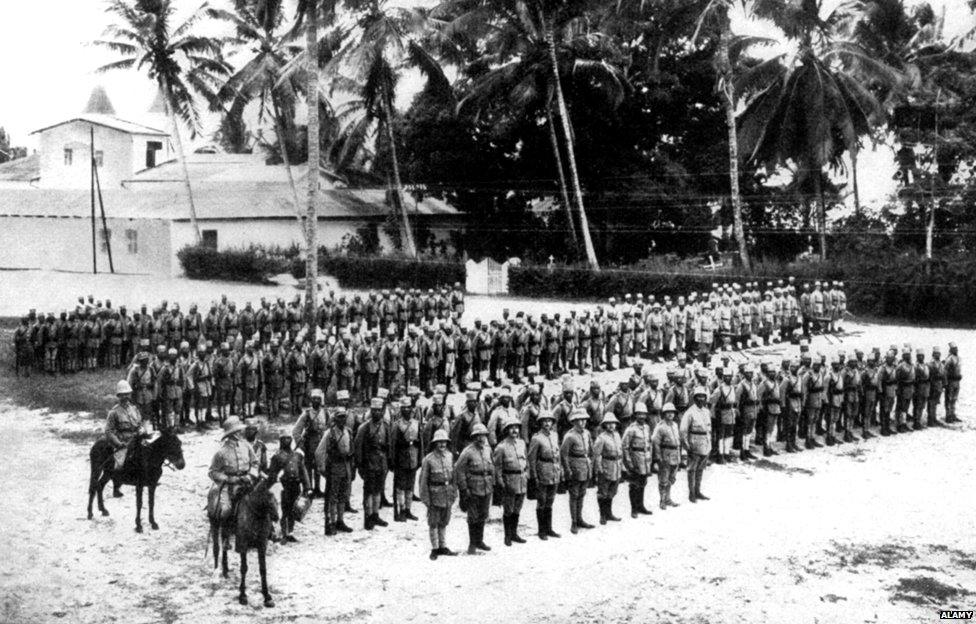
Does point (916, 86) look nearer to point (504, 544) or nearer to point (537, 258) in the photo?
point (537, 258)

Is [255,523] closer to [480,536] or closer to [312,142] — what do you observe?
[480,536]

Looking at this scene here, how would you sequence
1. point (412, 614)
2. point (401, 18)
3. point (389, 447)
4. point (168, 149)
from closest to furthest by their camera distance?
point (412, 614) → point (389, 447) → point (401, 18) → point (168, 149)

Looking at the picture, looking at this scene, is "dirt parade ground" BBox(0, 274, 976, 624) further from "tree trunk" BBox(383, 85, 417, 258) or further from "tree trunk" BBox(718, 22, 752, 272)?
"tree trunk" BBox(383, 85, 417, 258)

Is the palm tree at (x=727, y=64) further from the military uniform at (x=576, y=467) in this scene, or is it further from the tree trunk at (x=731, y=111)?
the military uniform at (x=576, y=467)

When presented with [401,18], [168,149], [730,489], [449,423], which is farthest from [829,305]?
[168,149]

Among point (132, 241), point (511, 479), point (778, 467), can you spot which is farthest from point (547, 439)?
point (132, 241)

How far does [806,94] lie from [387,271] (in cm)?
1384

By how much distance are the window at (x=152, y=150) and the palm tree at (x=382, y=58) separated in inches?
426

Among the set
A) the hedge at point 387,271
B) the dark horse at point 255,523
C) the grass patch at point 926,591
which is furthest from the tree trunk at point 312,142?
the grass patch at point 926,591

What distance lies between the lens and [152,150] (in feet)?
143

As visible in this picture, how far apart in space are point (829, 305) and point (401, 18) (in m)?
15.8

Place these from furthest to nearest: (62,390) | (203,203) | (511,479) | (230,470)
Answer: (203,203)
(62,390)
(511,479)
(230,470)

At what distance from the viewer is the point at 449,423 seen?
11828 mm

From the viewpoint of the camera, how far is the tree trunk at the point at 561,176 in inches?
1253
